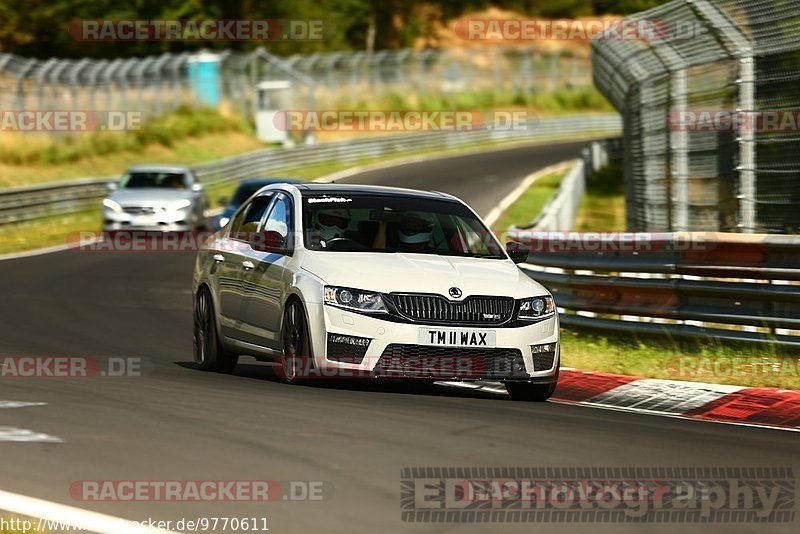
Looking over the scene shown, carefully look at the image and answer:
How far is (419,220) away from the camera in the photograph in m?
11.0

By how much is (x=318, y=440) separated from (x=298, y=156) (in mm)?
40173

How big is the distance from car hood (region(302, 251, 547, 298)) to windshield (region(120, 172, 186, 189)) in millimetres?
18952

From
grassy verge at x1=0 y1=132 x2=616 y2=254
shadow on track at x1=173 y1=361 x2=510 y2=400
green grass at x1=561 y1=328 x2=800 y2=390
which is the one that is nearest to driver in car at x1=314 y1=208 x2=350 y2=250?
shadow on track at x1=173 y1=361 x2=510 y2=400

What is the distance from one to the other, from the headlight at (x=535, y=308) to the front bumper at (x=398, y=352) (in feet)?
0.63

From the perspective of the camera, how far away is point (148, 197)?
92.7 ft

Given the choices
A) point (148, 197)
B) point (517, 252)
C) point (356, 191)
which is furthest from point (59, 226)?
point (517, 252)

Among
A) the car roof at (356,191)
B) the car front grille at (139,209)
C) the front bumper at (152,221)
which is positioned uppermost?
the car roof at (356,191)

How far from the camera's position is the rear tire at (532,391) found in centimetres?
1041

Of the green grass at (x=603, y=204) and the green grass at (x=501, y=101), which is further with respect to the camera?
the green grass at (x=501, y=101)

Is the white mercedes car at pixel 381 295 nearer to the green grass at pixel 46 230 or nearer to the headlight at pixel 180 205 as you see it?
the headlight at pixel 180 205

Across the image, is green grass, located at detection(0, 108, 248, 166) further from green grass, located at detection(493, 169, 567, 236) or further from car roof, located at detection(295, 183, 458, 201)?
car roof, located at detection(295, 183, 458, 201)

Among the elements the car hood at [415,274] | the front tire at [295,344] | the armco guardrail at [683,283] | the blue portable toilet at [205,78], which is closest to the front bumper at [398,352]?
the front tire at [295,344]

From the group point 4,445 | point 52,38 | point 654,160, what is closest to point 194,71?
point 52,38

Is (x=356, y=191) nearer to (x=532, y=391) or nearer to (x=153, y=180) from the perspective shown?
(x=532, y=391)
